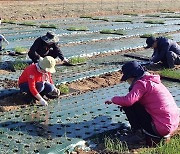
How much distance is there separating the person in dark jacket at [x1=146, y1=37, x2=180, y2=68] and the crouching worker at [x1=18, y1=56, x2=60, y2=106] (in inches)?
116

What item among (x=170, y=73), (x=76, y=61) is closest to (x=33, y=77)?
(x=76, y=61)

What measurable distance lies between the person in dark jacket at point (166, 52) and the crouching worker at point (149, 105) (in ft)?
11.9

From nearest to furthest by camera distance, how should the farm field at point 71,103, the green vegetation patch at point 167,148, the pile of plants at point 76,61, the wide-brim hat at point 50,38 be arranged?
the green vegetation patch at point 167,148, the farm field at point 71,103, the wide-brim hat at point 50,38, the pile of plants at point 76,61

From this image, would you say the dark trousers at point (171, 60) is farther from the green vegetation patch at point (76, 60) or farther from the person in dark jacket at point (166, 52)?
the green vegetation patch at point (76, 60)

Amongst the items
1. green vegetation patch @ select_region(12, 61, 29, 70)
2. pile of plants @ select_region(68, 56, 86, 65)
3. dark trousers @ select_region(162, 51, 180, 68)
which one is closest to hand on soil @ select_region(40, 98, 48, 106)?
green vegetation patch @ select_region(12, 61, 29, 70)

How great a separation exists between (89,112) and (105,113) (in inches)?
9.3

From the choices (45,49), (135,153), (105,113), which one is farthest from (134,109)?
(45,49)

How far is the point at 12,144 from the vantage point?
4.59 meters

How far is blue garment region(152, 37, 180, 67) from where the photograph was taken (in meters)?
8.35

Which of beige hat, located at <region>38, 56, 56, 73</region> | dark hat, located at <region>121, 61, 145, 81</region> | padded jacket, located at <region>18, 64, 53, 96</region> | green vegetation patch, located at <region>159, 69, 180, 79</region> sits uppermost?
Result: dark hat, located at <region>121, 61, 145, 81</region>

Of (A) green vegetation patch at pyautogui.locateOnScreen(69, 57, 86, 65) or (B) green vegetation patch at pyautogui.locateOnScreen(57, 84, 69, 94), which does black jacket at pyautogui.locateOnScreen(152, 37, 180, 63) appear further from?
(B) green vegetation patch at pyautogui.locateOnScreen(57, 84, 69, 94)

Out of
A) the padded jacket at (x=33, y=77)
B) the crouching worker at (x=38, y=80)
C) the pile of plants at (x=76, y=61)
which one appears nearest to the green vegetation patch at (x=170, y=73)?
the pile of plants at (x=76, y=61)

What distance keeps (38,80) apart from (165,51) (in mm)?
3515

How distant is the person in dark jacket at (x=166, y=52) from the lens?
834 centimetres
